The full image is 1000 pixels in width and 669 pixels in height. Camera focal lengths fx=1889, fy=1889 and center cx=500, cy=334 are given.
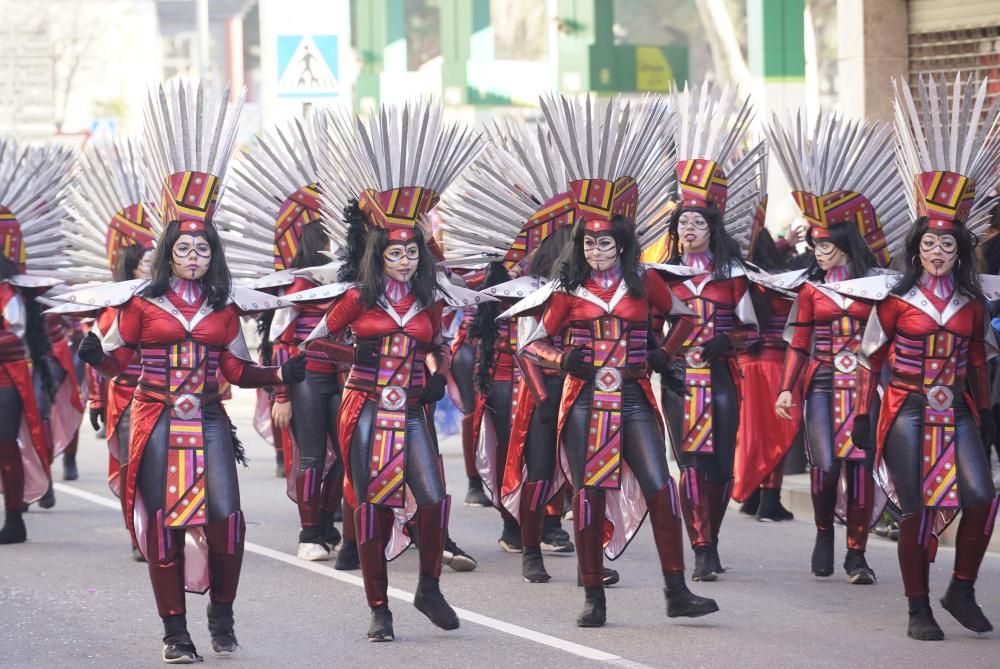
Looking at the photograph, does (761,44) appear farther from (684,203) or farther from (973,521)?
(973,521)

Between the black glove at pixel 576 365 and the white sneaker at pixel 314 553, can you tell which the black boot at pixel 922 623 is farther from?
the white sneaker at pixel 314 553

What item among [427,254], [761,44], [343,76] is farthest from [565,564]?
[761,44]

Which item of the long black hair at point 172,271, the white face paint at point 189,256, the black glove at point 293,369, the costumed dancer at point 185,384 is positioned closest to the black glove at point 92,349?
the costumed dancer at point 185,384

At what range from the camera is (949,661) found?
24.5 ft

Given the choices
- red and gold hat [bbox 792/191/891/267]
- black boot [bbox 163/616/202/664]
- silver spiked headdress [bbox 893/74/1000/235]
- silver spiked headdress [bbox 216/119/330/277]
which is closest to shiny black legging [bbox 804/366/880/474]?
red and gold hat [bbox 792/191/891/267]

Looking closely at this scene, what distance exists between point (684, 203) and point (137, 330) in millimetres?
3110

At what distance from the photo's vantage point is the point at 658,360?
8242mm

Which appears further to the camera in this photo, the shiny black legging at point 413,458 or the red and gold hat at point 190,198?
the shiny black legging at point 413,458

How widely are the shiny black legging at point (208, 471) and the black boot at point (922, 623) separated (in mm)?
2869

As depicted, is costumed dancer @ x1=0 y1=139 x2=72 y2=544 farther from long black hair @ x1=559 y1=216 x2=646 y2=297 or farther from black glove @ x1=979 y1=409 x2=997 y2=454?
black glove @ x1=979 y1=409 x2=997 y2=454


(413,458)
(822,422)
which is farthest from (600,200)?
(822,422)

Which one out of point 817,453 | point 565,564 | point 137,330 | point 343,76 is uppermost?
point 343,76

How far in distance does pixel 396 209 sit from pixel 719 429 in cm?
225

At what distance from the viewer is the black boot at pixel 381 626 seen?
26.4ft
